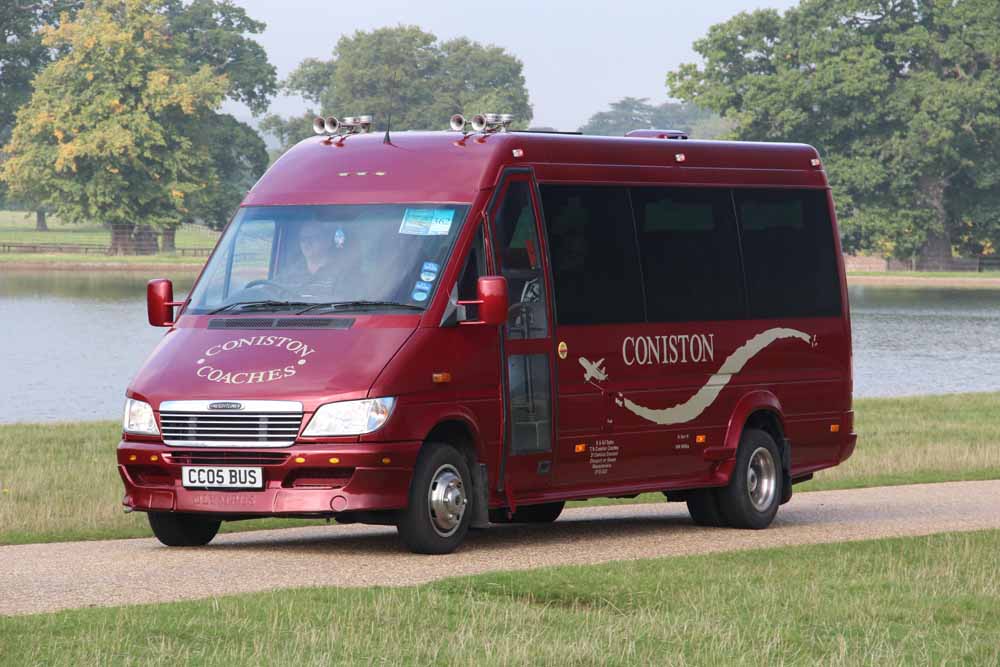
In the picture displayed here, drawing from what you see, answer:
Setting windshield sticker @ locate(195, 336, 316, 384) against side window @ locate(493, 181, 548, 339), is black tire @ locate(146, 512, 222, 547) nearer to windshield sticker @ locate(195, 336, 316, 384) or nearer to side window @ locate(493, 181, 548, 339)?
windshield sticker @ locate(195, 336, 316, 384)

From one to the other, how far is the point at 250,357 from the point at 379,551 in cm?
160

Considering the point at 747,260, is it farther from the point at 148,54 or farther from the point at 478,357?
the point at 148,54

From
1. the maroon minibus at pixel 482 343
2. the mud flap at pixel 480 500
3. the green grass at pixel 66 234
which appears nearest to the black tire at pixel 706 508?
the maroon minibus at pixel 482 343

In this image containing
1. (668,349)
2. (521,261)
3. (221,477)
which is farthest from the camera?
(668,349)

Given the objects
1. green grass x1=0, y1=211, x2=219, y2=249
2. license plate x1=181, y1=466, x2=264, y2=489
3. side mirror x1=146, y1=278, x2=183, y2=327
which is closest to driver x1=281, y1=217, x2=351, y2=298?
side mirror x1=146, y1=278, x2=183, y2=327

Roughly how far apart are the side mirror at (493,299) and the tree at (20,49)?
4322 inches

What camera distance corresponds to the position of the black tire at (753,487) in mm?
15711

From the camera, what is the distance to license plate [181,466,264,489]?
40.2 feet

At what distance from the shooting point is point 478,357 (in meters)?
13.1

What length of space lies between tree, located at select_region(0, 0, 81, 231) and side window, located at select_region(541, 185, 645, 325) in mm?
108075

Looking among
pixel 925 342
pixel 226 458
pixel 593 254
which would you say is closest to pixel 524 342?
pixel 593 254

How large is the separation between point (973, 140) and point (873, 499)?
9050cm

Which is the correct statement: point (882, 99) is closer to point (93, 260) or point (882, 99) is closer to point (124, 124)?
point (124, 124)

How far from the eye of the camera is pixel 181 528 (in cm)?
1341
